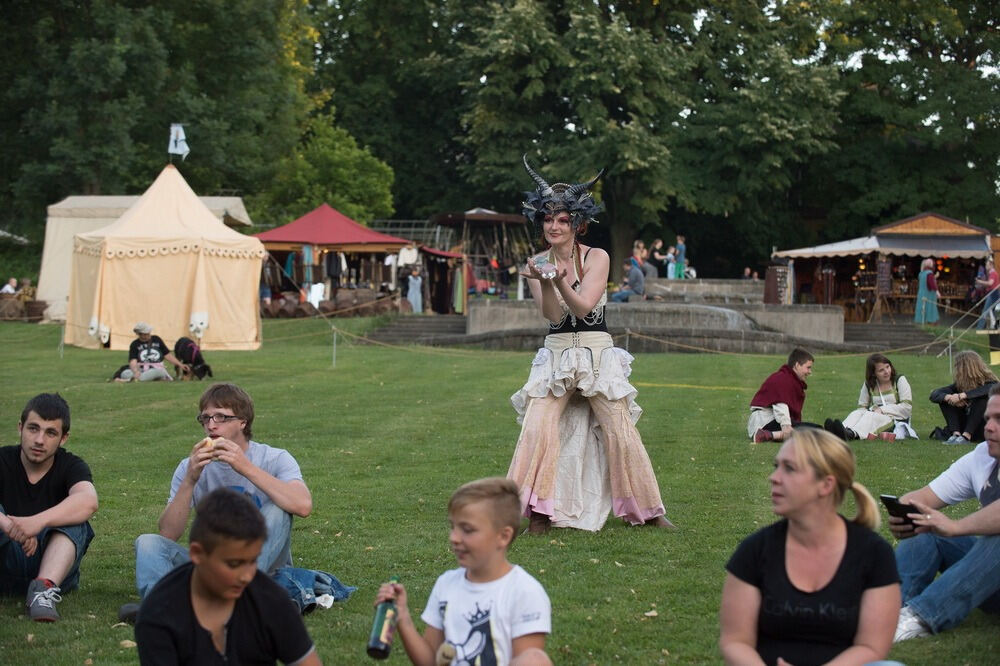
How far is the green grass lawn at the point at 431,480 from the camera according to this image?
662 cm

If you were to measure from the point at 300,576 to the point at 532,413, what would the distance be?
2499 millimetres

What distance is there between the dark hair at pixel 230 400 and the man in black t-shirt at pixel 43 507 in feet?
2.81

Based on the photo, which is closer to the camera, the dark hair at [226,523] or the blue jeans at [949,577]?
the dark hair at [226,523]

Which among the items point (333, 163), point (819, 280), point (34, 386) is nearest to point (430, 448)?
point (34, 386)

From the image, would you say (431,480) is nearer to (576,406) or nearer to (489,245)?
(576,406)

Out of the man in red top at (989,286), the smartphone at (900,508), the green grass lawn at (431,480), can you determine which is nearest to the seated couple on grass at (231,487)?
the green grass lawn at (431,480)

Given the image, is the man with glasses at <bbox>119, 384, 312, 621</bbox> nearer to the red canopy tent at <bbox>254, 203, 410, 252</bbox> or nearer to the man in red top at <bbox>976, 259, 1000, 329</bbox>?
the man in red top at <bbox>976, 259, 1000, 329</bbox>

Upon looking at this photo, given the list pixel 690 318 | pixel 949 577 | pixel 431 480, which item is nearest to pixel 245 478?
pixel 949 577

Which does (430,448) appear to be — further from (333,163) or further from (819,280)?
(333,163)

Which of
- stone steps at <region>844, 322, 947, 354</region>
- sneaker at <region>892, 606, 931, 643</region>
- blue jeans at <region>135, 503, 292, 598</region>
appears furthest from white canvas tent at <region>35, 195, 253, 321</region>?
sneaker at <region>892, 606, 931, 643</region>

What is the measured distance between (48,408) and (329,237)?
125 ft

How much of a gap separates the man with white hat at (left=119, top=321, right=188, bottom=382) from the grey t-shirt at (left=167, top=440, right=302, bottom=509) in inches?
655

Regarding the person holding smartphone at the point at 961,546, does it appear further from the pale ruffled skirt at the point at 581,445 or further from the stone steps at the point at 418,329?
the stone steps at the point at 418,329

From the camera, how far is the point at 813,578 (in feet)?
16.0
